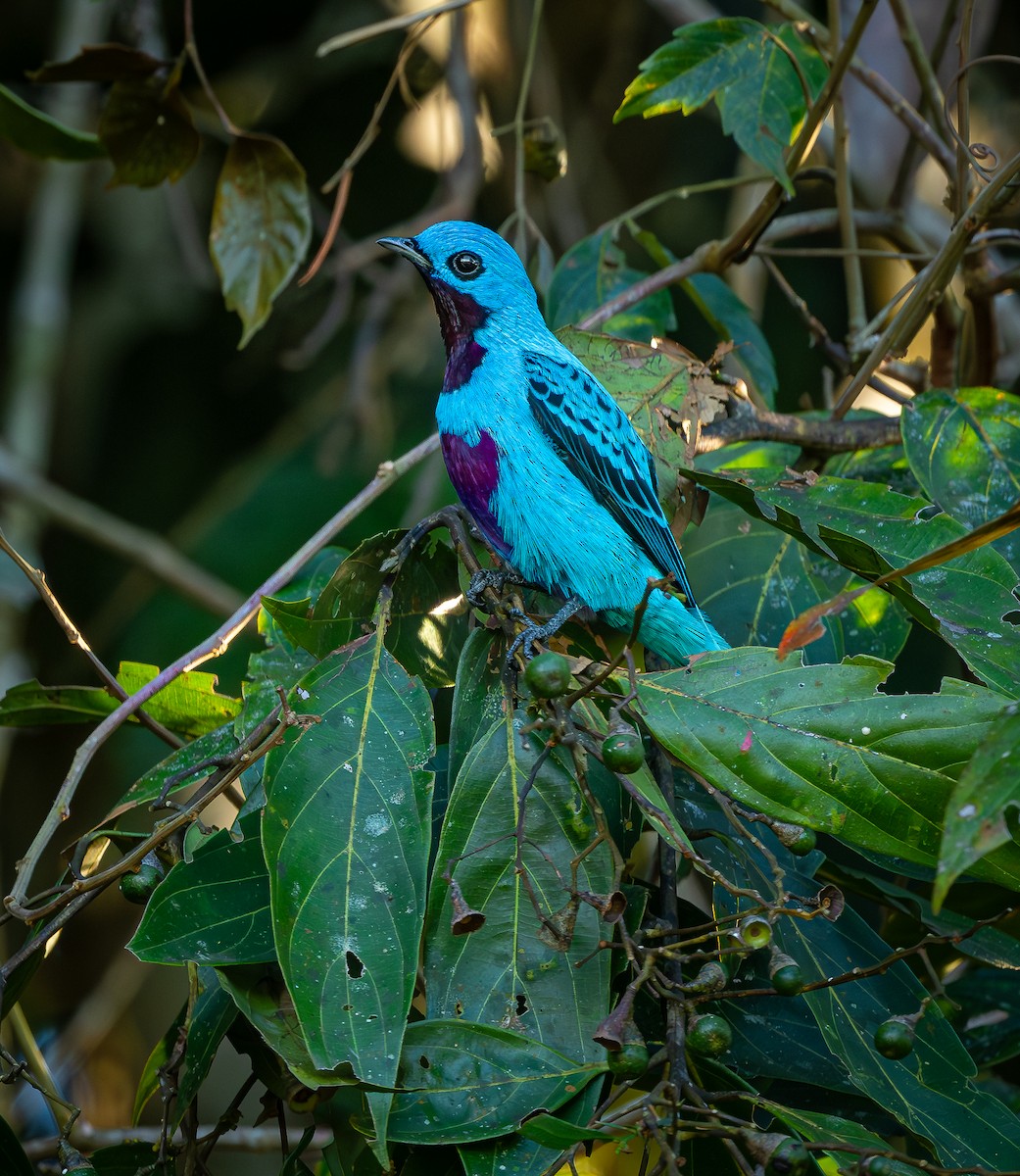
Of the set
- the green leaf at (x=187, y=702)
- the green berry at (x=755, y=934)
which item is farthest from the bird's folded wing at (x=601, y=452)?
the green berry at (x=755, y=934)

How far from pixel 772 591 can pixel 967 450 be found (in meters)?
0.55

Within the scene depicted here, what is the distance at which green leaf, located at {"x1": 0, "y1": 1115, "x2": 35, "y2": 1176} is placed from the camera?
2.13 meters

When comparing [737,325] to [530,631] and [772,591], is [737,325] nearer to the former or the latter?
[772,591]

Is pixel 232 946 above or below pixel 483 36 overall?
below

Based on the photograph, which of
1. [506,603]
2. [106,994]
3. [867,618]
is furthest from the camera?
[106,994]

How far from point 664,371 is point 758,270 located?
3.04 m

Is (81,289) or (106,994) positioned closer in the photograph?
(106,994)

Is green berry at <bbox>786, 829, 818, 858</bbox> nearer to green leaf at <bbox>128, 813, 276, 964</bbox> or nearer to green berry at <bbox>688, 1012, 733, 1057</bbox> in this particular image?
green berry at <bbox>688, 1012, 733, 1057</bbox>

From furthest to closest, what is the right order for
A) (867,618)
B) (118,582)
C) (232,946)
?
(118,582), (867,618), (232,946)

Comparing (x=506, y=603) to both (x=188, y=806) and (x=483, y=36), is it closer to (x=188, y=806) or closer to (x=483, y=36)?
(x=188, y=806)

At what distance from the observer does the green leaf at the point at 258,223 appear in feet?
11.2

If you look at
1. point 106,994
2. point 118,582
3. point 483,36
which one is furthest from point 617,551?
point 118,582

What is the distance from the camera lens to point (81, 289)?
22.9 feet

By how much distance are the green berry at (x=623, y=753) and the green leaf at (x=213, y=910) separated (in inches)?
27.2
